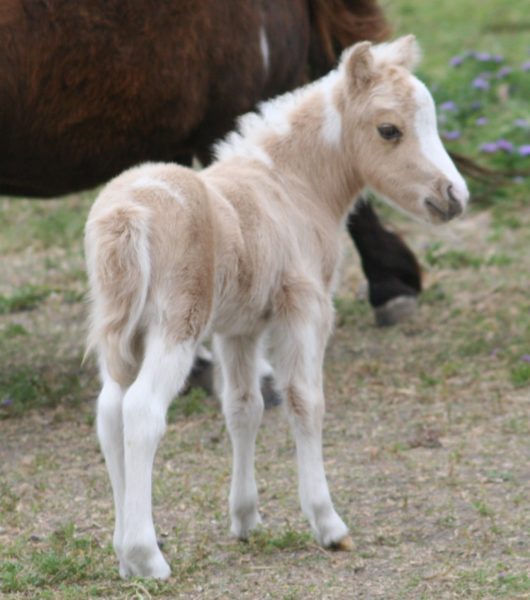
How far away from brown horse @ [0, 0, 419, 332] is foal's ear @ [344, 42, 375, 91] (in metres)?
1.37

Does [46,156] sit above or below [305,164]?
below

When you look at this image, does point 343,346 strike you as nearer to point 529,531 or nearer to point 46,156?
point 46,156

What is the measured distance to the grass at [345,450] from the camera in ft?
12.2

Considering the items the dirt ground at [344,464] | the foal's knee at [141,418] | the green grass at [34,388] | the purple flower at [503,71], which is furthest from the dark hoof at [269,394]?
the purple flower at [503,71]

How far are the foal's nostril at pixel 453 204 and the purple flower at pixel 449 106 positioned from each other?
5523 mm

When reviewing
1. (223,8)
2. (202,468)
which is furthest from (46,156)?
(202,468)

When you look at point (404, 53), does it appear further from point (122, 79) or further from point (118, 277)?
point (122, 79)

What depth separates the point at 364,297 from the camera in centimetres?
709

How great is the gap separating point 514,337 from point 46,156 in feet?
7.45

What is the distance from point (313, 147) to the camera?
4.17 metres

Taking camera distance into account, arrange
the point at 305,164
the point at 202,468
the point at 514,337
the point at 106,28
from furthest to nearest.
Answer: the point at 514,337 → the point at 106,28 → the point at 202,468 → the point at 305,164

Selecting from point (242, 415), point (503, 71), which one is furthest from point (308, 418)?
point (503, 71)

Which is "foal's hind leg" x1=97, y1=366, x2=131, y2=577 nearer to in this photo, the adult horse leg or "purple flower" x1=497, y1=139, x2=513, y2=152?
the adult horse leg

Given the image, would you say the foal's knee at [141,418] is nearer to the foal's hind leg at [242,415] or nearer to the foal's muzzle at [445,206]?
the foal's hind leg at [242,415]
